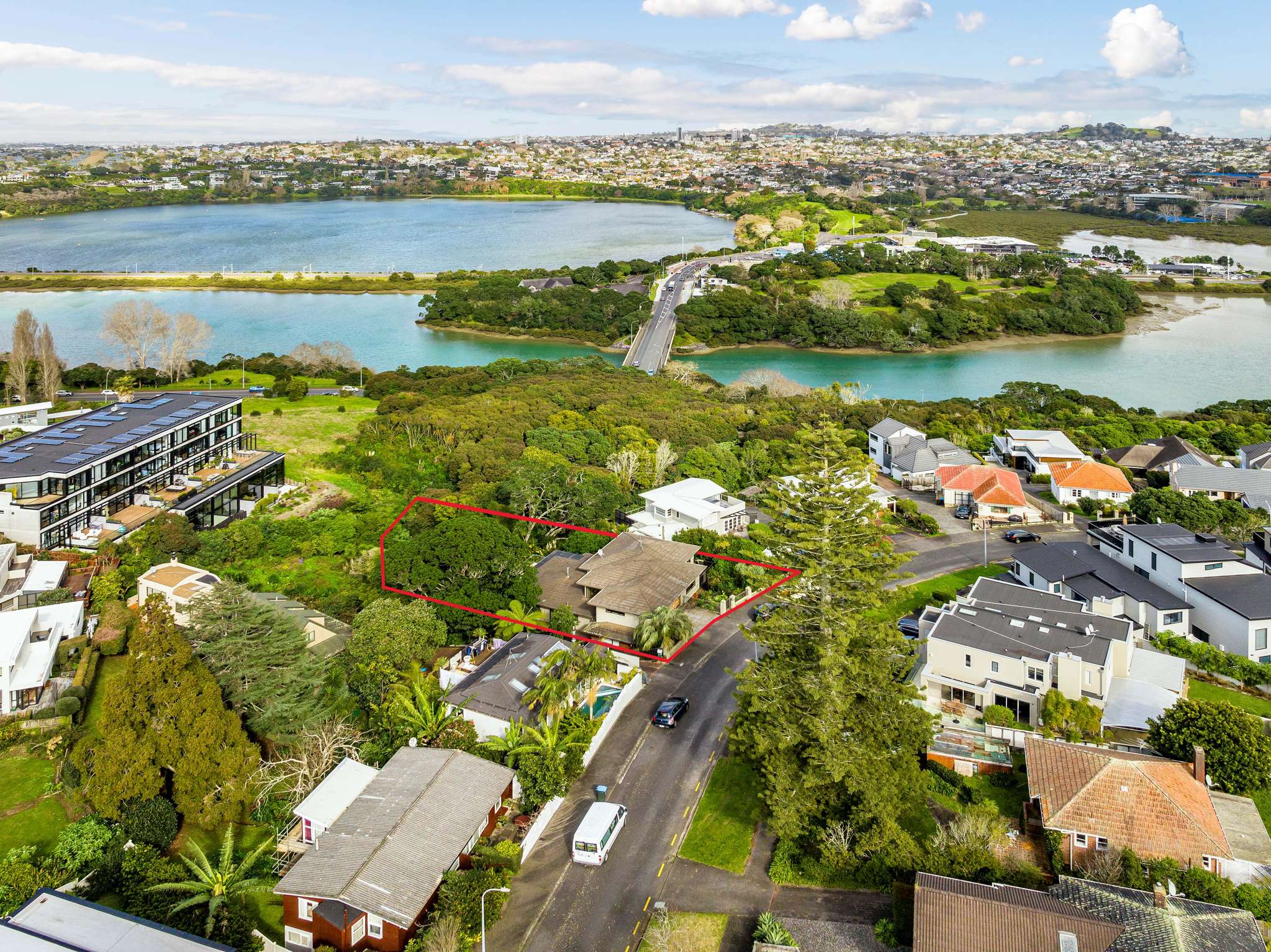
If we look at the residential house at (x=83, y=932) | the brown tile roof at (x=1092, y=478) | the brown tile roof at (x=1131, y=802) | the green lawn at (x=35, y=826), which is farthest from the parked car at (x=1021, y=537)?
the green lawn at (x=35, y=826)

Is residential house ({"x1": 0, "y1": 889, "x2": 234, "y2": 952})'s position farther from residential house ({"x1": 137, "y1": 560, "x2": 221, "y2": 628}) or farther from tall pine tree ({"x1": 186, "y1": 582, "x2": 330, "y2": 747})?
residential house ({"x1": 137, "y1": 560, "x2": 221, "y2": 628})

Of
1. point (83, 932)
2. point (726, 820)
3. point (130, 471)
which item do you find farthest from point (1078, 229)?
point (83, 932)

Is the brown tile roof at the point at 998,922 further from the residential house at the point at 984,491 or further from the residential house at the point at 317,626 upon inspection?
the residential house at the point at 984,491

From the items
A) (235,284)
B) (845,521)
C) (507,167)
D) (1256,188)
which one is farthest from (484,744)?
(507,167)

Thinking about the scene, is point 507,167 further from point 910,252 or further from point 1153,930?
point 1153,930

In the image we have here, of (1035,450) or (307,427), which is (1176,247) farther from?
(307,427)

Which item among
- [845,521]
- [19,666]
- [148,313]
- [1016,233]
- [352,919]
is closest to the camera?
[352,919]

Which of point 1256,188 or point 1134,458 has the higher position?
point 1256,188
